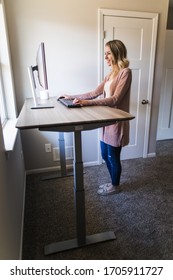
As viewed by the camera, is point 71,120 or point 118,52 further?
point 118,52

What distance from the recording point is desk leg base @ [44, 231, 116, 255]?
5.08 feet

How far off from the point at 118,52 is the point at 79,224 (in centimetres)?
146

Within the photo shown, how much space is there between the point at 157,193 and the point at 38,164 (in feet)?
5.02

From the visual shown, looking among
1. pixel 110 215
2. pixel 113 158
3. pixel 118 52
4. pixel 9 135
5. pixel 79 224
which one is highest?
pixel 118 52

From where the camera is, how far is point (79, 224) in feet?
5.00

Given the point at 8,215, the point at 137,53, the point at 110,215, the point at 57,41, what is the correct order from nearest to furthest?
the point at 8,215 < the point at 110,215 < the point at 57,41 < the point at 137,53

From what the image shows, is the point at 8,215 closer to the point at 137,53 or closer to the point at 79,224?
the point at 79,224

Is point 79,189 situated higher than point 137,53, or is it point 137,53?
point 137,53

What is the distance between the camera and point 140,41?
265cm

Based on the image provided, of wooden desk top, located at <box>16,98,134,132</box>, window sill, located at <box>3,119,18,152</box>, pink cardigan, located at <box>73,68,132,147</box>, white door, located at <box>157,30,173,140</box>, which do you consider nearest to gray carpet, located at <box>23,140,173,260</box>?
pink cardigan, located at <box>73,68,132,147</box>

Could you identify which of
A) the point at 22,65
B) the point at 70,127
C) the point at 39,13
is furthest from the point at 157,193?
the point at 39,13

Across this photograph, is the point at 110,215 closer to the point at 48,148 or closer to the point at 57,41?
the point at 48,148

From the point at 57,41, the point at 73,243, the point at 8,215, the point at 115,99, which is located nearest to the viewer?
the point at 8,215

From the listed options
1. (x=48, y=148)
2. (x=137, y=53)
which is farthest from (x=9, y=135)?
(x=137, y=53)
